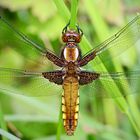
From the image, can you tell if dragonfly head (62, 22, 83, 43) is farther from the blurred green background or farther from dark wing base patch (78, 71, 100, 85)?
the blurred green background

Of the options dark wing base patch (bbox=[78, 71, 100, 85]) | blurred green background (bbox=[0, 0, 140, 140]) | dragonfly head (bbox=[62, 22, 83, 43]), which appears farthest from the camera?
blurred green background (bbox=[0, 0, 140, 140])

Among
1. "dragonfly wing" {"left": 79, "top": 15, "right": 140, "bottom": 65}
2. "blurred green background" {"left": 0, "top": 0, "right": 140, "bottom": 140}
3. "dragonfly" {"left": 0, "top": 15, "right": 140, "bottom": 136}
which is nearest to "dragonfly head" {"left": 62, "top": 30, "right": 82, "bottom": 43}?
"dragonfly" {"left": 0, "top": 15, "right": 140, "bottom": 136}

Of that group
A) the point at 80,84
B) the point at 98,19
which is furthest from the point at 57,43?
the point at 80,84

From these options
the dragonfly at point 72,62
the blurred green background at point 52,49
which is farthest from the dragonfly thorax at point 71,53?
the blurred green background at point 52,49

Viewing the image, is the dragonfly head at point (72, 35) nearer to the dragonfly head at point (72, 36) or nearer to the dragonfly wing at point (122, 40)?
the dragonfly head at point (72, 36)

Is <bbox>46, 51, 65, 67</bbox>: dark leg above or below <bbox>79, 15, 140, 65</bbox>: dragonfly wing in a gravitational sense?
below

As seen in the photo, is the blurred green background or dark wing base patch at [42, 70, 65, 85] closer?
dark wing base patch at [42, 70, 65, 85]

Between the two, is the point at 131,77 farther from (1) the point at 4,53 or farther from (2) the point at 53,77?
(1) the point at 4,53

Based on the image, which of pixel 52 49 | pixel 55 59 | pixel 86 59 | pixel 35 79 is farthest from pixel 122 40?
pixel 52 49

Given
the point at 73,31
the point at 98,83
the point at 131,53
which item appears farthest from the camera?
the point at 131,53
